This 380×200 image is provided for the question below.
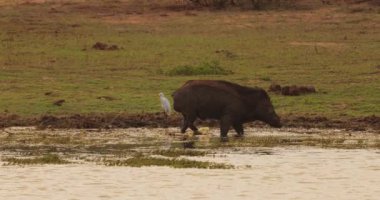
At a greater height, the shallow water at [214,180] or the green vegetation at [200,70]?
the shallow water at [214,180]

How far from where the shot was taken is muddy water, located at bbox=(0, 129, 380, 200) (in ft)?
46.5

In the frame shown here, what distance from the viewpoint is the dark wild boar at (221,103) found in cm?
2005

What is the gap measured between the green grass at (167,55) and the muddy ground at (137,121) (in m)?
0.64

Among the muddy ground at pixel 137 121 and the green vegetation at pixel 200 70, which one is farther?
the green vegetation at pixel 200 70

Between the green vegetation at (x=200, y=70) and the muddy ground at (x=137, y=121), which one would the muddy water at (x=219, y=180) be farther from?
the green vegetation at (x=200, y=70)

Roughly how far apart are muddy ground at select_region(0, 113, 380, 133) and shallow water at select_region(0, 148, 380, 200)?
3.96m

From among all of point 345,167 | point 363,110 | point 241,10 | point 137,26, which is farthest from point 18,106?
point 241,10

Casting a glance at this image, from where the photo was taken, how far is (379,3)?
41469 mm

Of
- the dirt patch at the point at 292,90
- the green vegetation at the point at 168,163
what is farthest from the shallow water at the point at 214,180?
the dirt patch at the point at 292,90

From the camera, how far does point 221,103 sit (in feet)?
66.0

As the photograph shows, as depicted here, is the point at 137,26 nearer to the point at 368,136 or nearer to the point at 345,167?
the point at 368,136

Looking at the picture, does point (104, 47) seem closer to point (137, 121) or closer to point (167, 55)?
point (167, 55)

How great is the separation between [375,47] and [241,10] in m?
9.26

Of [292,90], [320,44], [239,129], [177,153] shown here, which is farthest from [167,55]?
[177,153]
